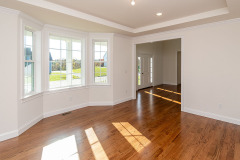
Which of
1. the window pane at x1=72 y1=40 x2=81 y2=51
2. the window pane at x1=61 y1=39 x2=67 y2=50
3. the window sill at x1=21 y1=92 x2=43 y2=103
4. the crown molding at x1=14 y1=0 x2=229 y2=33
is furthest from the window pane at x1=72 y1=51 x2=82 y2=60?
the window sill at x1=21 y1=92 x2=43 y2=103

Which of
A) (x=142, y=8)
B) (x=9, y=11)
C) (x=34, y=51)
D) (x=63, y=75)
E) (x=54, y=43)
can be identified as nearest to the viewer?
(x=9, y=11)

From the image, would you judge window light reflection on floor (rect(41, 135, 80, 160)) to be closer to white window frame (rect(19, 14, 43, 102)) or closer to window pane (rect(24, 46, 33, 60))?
white window frame (rect(19, 14, 43, 102))

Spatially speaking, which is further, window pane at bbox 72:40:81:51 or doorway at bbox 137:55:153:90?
doorway at bbox 137:55:153:90

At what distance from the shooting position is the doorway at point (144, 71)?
8195mm

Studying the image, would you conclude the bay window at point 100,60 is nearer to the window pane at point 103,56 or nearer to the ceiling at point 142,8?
the window pane at point 103,56

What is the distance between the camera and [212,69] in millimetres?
3738

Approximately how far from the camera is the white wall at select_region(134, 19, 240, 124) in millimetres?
3416

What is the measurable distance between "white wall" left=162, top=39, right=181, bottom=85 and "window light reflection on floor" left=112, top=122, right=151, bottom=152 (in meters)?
7.48

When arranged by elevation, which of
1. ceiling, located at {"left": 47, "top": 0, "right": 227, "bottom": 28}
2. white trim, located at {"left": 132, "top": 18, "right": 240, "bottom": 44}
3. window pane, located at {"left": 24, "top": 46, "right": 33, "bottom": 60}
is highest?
ceiling, located at {"left": 47, "top": 0, "right": 227, "bottom": 28}

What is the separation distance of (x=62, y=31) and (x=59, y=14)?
1.03m

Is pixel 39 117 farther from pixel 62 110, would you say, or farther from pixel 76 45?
pixel 76 45

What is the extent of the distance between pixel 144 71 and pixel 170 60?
264cm

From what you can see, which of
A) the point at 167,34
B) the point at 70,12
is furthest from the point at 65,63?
the point at 167,34

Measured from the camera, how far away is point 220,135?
287 centimetres
